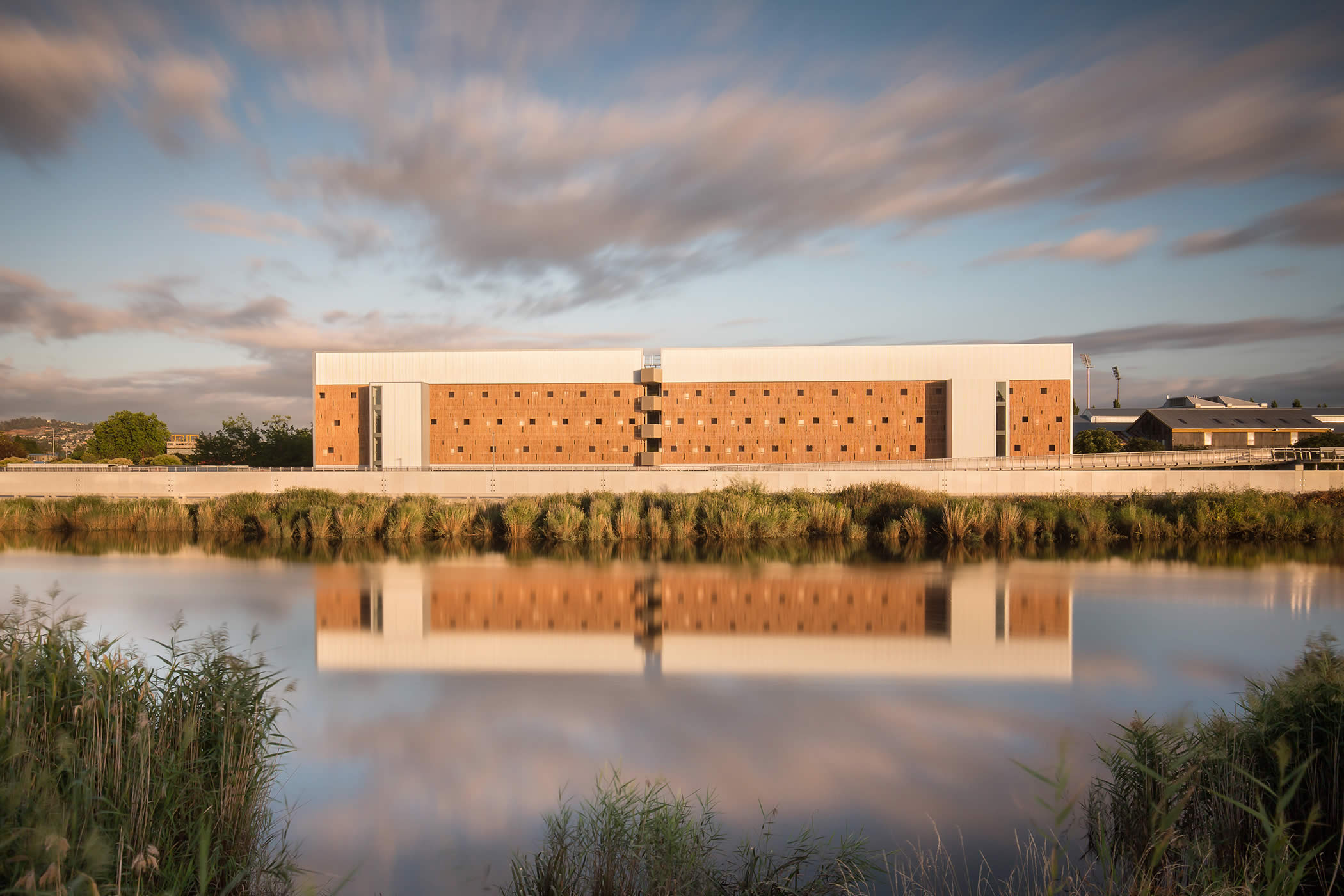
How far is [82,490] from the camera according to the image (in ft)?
85.0

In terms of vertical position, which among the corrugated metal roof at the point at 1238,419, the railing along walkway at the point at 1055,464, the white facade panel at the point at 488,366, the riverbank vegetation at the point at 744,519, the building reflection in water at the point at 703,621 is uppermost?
the white facade panel at the point at 488,366

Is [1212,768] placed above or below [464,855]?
above

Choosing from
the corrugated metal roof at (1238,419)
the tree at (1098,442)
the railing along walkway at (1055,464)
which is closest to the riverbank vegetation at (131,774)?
the railing along walkway at (1055,464)

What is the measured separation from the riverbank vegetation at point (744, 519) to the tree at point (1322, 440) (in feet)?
154

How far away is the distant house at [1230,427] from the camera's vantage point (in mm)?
63031

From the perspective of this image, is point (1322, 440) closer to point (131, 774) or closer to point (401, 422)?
point (401, 422)

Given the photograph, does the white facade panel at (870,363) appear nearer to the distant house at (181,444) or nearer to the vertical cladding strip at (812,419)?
the vertical cladding strip at (812,419)

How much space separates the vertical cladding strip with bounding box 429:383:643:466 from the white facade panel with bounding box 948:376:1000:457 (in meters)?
18.8

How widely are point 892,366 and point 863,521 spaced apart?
24.0 meters

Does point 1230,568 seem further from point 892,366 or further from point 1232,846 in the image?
point 892,366

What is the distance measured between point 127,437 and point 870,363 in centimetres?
8658

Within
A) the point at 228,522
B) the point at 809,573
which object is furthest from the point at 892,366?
the point at 228,522

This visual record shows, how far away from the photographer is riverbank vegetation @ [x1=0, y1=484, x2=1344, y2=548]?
60.8 feet

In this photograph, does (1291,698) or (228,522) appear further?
(228,522)
